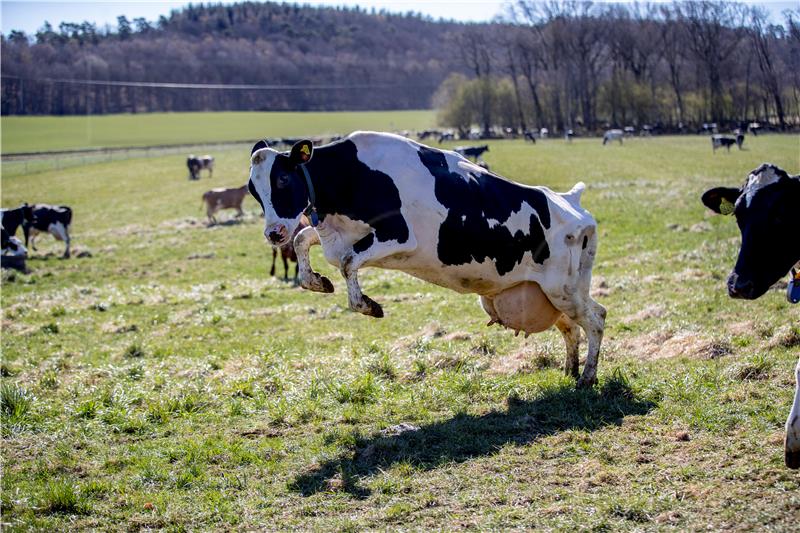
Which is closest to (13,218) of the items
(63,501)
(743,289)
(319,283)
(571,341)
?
(319,283)

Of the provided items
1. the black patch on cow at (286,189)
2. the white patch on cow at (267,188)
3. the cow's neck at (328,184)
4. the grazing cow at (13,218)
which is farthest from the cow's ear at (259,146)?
the grazing cow at (13,218)

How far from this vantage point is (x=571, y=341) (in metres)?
9.96

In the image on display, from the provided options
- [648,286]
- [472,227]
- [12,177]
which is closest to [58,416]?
[472,227]

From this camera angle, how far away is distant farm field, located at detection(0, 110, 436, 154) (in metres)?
102

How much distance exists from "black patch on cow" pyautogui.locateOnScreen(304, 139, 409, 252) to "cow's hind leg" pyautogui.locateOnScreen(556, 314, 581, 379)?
245 centimetres

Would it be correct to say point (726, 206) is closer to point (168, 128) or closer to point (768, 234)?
point (768, 234)

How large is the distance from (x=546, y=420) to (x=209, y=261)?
1864 centimetres

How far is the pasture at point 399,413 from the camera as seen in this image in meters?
6.36

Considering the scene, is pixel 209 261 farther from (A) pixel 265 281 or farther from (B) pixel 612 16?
(B) pixel 612 16

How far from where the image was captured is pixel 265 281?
69.9 ft

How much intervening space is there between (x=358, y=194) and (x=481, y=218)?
4.72 ft

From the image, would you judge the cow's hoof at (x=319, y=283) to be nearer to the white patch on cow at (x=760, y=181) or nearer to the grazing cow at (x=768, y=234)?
the grazing cow at (x=768, y=234)

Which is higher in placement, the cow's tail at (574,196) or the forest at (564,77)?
the forest at (564,77)

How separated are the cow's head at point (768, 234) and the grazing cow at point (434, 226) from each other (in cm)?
278
